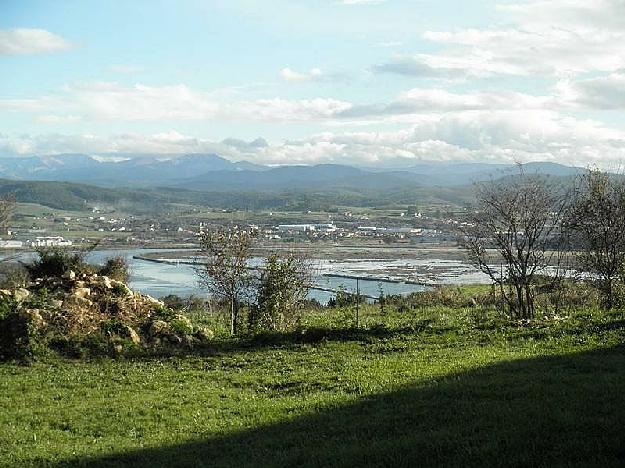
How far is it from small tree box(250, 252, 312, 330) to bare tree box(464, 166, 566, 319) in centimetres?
691

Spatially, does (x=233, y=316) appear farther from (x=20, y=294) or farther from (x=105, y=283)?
(x=20, y=294)

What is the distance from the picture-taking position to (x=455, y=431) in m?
9.29

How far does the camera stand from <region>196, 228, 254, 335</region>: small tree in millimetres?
26859

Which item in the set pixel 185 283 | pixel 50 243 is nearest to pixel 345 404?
pixel 50 243

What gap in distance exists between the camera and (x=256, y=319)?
2584cm

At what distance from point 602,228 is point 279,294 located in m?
13.0

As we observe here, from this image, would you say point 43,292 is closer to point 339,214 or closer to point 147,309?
point 147,309

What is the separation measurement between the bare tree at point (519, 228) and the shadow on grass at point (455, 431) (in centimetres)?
1135

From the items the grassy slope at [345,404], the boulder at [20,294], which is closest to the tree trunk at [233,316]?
the grassy slope at [345,404]

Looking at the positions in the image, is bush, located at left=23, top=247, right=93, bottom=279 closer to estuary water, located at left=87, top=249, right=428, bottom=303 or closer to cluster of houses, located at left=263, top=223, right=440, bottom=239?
estuary water, located at left=87, top=249, right=428, bottom=303

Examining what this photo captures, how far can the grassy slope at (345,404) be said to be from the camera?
8836 millimetres

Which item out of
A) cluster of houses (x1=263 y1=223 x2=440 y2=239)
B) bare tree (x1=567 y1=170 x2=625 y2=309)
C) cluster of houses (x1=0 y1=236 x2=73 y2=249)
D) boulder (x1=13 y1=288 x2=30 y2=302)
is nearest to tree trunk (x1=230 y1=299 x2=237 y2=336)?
boulder (x1=13 y1=288 x2=30 y2=302)

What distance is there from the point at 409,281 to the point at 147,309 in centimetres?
2798

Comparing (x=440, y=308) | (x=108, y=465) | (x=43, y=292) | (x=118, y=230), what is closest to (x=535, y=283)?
(x=440, y=308)
